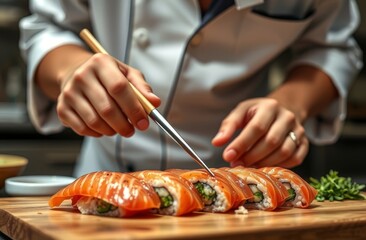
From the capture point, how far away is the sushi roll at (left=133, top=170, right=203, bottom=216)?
1.08 meters

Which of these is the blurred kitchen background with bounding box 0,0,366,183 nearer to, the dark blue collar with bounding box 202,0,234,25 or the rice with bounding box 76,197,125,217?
the dark blue collar with bounding box 202,0,234,25

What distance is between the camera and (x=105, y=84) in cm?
117

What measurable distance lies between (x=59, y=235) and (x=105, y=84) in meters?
0.37

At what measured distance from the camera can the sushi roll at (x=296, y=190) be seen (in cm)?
123

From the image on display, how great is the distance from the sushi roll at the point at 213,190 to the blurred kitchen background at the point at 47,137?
1.68 m

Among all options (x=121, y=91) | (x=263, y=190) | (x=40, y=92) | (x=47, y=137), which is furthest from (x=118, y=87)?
(x=47, y=137)

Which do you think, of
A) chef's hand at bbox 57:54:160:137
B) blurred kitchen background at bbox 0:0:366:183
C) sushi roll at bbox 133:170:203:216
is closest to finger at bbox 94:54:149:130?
chef's hand at bbox 57:54:160:137

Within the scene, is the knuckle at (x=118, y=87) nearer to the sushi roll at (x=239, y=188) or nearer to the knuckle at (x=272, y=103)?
the sushi roll at (x=239, y=188)

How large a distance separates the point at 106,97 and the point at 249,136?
328 millimetres

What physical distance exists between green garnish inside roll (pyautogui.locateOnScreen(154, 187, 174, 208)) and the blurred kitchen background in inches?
67.6

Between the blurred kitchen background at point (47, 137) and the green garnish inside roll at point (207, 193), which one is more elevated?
the green garnish inside roll at point (207, 193)

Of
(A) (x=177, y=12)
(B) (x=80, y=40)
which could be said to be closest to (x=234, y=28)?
(A) (x=177, y=12)

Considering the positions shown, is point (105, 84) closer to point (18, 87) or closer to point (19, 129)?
point (19, 129)

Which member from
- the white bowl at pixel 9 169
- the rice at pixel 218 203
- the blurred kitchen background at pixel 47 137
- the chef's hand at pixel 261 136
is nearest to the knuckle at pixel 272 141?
the chef's hand at pixel 261 136
